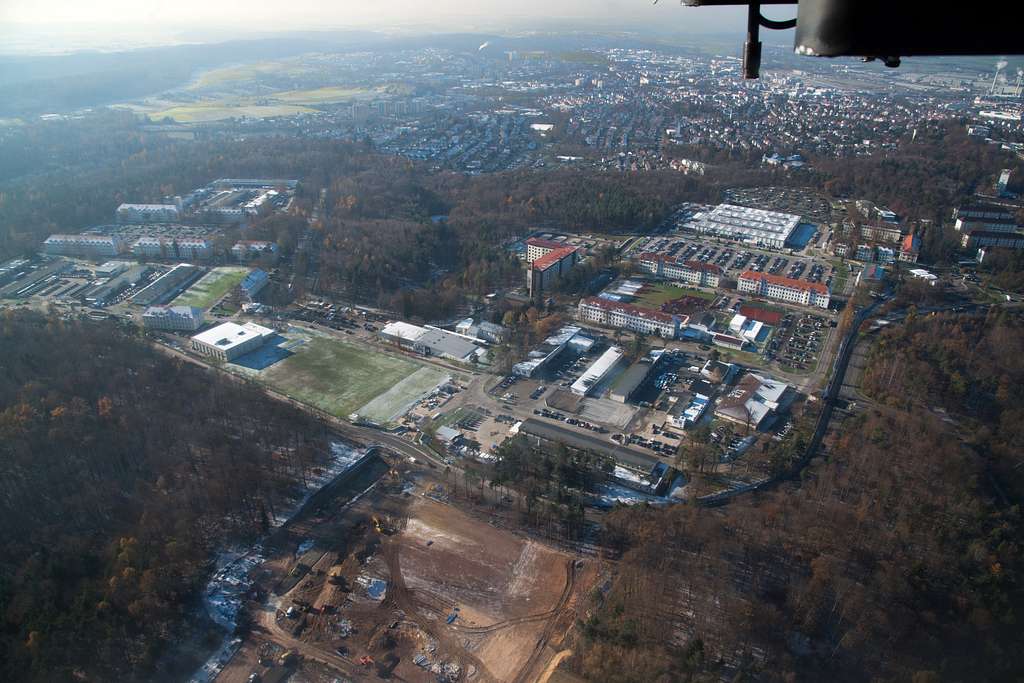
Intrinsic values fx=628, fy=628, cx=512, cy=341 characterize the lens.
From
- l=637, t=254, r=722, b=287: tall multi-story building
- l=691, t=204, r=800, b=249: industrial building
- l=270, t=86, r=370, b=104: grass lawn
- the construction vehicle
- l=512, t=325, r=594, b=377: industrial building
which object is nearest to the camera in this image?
the construction vehicle

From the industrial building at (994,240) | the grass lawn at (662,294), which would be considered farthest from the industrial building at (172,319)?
the industrial building at (994,240)

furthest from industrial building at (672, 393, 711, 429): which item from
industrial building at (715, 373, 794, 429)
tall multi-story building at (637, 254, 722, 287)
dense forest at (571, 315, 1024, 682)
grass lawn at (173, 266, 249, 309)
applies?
grass lawn at (173, 266, 249, 309)

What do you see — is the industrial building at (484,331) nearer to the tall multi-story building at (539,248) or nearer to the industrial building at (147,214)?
the tall multi-story building at (539,248)

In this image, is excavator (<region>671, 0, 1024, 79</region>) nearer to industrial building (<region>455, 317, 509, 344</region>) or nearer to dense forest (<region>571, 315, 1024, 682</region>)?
dense forest (<region>571, 315, 1024, 682</region>)

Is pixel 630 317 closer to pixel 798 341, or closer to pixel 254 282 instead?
pixel 798 341

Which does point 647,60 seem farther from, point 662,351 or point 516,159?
point 662,351

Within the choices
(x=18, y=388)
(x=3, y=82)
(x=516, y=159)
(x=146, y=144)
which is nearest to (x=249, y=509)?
(x=18, y=388)
